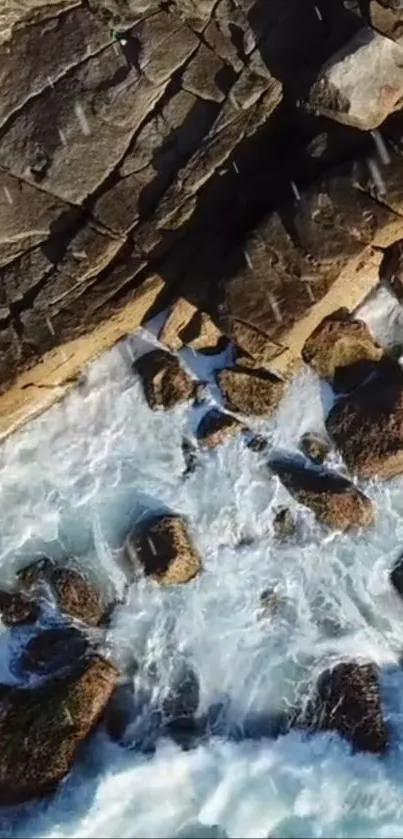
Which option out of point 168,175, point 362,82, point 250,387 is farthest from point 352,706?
point 362,82

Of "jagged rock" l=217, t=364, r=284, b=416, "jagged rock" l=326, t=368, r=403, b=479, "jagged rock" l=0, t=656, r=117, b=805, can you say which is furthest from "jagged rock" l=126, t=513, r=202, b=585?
"jagged rock" l=326, t=368, r=403, b=479

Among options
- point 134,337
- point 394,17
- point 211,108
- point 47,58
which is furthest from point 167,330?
point 394,17

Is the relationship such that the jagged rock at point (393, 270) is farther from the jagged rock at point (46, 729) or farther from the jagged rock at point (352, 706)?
the jagged rock at point (46, 729)

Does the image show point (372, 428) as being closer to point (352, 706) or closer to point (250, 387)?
point (250, 387)

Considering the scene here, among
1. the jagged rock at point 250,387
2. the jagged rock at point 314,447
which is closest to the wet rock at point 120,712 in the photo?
the jagged rock at point 314,447

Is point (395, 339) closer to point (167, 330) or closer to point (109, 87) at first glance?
point (167, 330)
